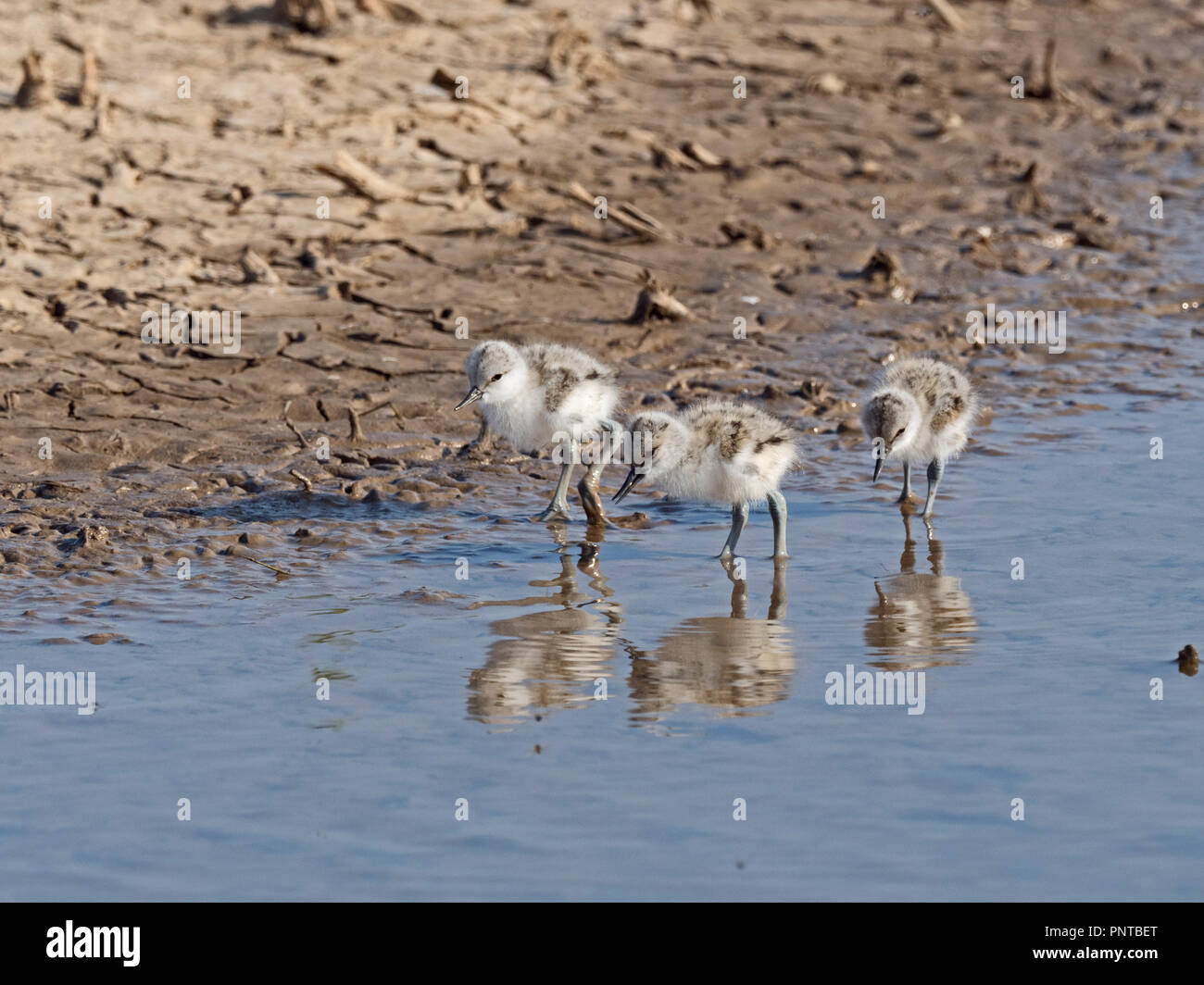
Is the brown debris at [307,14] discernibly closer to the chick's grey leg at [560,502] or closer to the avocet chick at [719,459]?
the chick's grey leg at [560,502]

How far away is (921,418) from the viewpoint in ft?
26.4

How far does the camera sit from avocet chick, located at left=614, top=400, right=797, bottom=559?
7.31m

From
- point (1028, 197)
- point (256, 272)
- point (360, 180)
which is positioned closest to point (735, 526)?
point (256, 272)

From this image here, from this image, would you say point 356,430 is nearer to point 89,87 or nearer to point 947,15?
point 89,87

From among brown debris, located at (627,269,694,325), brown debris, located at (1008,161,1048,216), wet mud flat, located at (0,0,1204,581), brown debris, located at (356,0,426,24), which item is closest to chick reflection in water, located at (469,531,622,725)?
wet mud flat, located at (0,0,1204,581)

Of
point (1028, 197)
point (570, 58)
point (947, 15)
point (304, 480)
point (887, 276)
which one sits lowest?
point (304, 480)

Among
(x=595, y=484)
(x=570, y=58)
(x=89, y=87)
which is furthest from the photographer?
(x=570, y=58)

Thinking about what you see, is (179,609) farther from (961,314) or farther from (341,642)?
(961,314)

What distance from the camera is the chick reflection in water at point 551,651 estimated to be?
237 inches

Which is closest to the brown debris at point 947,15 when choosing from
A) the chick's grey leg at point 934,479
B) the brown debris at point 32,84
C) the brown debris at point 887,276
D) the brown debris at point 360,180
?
the brown debris at point 887,276

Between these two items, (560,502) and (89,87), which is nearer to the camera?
(560,502)

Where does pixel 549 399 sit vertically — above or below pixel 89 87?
below

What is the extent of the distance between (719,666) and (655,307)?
169 inches

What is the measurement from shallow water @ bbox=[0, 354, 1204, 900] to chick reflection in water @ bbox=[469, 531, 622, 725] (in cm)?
2
